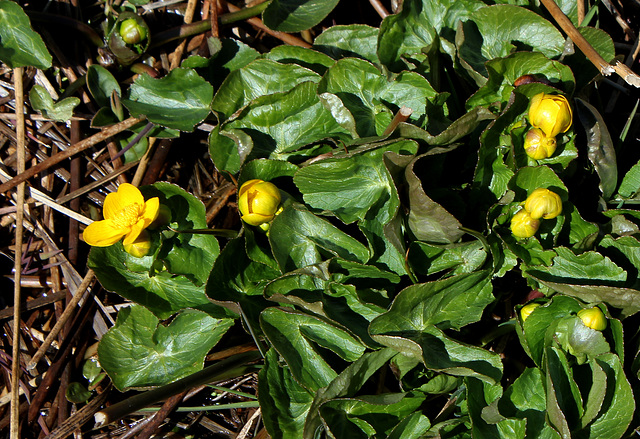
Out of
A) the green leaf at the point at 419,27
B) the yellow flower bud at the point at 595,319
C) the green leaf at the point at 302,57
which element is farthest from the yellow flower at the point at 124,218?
the yellow flower bud at the point at 595,319

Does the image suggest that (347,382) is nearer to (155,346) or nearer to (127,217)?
(155,346)

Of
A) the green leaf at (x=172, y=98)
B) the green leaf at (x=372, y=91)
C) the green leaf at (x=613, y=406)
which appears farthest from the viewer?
the green leaf at (x=172, y=98)

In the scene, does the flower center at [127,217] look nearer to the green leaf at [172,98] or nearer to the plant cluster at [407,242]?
the plant cluster at [407,242]

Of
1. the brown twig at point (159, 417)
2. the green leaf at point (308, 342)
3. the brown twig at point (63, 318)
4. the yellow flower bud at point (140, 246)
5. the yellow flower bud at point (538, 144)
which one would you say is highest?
the yellow flower bud at point (538, 144)

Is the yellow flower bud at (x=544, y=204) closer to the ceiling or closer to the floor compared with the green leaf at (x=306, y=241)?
closer to the ceiling

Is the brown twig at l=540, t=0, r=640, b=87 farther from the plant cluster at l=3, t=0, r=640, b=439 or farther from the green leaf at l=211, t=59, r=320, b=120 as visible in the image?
the green leaf at l=211, t=59, r=320, b=120

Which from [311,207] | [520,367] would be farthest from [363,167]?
[520,367]
